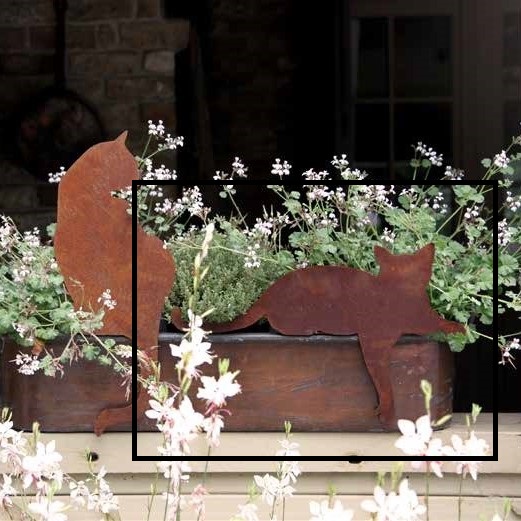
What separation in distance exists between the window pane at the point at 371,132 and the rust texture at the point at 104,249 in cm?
259

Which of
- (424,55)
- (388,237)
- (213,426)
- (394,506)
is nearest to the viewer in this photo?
(394,506)

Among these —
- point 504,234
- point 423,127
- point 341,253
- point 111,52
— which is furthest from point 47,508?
point 423,127

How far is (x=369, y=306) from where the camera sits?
165cm

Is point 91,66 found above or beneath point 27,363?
above

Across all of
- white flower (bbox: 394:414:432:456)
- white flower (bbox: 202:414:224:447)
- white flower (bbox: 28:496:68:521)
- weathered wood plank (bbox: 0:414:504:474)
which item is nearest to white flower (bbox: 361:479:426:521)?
white flower (bbox: 394:414:432:456)

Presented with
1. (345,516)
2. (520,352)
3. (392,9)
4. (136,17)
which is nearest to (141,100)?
(136,17)

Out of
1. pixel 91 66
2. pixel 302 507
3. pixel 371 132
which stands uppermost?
pixel 91 66

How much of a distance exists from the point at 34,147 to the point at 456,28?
170cm

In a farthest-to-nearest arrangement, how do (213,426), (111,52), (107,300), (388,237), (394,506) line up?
(111,52) < (388,237) < (107,300) < (213,426) < (394,506)

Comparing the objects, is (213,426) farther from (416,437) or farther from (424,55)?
(424,55)

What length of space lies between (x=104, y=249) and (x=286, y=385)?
1.20 ft

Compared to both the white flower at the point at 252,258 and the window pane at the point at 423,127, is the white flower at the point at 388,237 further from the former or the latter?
the window pane at the point at 423,127

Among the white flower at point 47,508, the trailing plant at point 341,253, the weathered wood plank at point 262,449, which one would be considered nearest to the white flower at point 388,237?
the trailing plant at point 341,253

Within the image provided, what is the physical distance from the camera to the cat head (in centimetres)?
163
